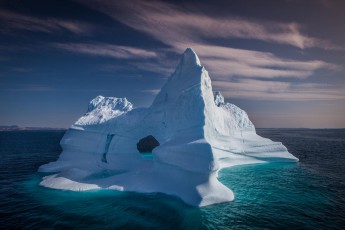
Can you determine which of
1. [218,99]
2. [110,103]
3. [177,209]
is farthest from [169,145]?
[218,99]

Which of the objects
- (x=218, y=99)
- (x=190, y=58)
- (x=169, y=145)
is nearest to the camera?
(x=169, y=145)

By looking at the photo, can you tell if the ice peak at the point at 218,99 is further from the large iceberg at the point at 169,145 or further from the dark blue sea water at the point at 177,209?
the dark blue sea water at the point at 177,209

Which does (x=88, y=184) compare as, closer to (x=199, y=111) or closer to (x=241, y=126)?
(x=199, y=111)

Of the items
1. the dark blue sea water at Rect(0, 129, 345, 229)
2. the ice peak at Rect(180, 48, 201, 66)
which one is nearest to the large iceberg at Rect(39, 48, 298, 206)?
the ice peak at Rect(180, 48, 201, 66)

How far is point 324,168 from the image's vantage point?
94.9 ft

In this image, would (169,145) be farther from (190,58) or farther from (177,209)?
(190,58)

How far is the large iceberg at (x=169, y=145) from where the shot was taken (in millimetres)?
17297

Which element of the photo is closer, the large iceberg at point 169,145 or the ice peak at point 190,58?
the large iceberg at point 169,145

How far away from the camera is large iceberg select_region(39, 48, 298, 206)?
17.3m

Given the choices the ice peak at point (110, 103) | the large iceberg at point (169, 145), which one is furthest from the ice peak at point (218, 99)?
the ice peak at point (110, 103)

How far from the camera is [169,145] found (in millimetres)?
19953

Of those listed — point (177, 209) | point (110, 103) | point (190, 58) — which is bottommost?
point (177, 209)

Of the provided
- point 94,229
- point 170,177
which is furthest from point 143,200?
A: point 94,229

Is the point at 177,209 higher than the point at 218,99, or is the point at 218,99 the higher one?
the point at 218,99
